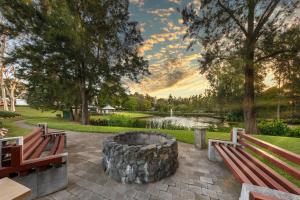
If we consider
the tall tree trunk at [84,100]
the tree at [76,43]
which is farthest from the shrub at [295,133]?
the tall tree trunk at [84,100]

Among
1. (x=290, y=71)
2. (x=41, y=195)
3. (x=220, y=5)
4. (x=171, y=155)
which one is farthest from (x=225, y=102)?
(x=41, y=195)

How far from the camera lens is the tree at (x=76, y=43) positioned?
9.04m

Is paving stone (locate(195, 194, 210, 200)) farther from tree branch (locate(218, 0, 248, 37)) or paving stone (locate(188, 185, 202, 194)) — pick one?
tree branch (locate(218, 0, 248, 37))

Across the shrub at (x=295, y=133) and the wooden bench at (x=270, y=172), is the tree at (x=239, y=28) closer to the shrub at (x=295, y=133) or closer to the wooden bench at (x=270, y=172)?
the shrub at (x=295, y=133)

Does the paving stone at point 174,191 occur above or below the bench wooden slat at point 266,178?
below

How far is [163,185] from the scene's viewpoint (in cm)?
301

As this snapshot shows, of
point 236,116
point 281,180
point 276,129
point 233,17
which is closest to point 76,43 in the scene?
point 233,17

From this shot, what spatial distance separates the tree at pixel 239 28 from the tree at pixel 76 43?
5.65 m

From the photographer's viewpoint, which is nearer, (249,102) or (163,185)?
(163,185)

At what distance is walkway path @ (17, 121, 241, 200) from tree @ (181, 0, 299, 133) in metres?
5.61

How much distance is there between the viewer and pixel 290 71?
23.5ft

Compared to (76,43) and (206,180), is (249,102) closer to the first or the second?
(206,180)

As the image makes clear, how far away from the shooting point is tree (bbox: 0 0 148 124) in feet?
29.7

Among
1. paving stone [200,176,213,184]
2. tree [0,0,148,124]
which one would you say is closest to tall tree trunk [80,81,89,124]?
tree [0,0,148,124]
